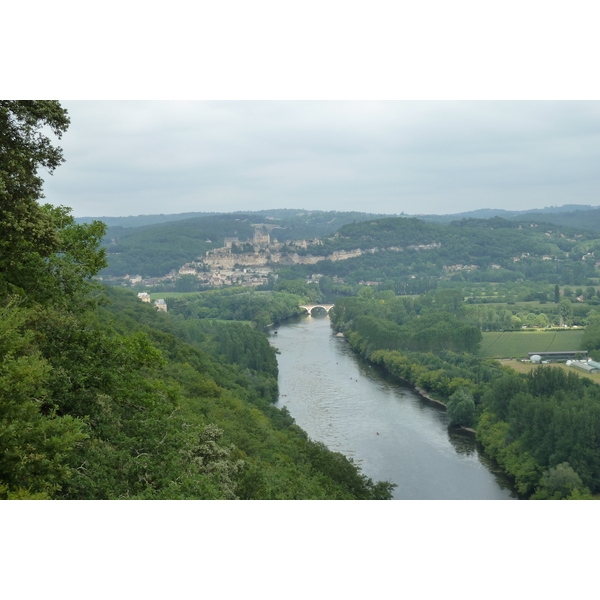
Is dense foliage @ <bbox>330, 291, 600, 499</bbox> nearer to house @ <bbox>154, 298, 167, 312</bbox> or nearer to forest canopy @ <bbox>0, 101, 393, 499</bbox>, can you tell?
forest canopy @ <bbox>0, 101, 393, 499</bbox>

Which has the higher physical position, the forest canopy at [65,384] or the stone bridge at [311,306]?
the forest canopy at [65,384]

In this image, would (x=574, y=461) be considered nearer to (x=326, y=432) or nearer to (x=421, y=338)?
(x=326, y=432)

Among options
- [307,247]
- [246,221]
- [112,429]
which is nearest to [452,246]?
[307,247]

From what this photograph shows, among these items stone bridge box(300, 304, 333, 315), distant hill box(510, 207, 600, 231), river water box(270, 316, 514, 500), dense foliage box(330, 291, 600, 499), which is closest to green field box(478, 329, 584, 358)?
dense foliage box(330, 291, 600, 499)

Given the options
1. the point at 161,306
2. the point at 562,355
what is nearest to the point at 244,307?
the point at 161,306

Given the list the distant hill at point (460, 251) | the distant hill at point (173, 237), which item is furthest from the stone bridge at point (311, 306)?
the distant hill at point (173, 237)

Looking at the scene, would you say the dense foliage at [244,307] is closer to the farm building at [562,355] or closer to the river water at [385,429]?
the river water at [385,429]

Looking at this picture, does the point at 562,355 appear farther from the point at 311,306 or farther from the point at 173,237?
the point at 173,237
